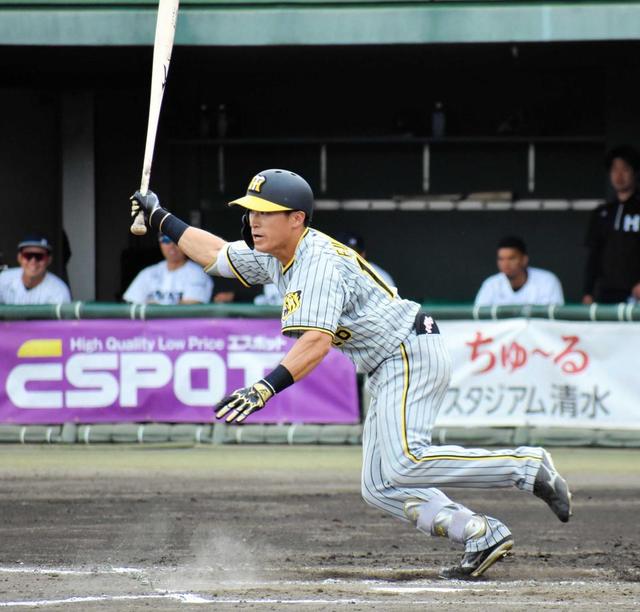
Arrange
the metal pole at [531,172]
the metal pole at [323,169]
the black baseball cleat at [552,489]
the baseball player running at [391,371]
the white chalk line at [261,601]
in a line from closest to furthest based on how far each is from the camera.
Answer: the white chalk line at [261,601] < the baseball player running at [391,371] < the black baseball cleat at [552,489] < the metal pole at [531,172] < the metal pole at [323,169]

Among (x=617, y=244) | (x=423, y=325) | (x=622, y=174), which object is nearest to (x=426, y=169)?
(x=617, y=244)

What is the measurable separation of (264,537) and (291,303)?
6.45 feet

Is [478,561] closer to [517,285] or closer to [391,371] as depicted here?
[391,371]

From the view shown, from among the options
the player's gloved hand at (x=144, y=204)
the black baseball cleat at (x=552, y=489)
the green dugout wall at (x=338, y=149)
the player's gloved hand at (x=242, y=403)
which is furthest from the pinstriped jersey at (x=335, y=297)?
the green dugout wall at (x=338, y=149)

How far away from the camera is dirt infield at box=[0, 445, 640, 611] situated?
16.9 ft

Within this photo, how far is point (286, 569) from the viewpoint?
5.73 metres

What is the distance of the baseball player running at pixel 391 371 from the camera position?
16.7ft

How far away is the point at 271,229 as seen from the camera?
16.7 ft

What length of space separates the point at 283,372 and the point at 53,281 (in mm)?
5751

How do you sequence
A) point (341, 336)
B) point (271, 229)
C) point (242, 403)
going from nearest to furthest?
point (242, 403), point (271, 229), point (341, 336)

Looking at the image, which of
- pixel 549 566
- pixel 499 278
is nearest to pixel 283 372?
pixel 549 566

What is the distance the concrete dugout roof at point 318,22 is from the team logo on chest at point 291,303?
5.41 m

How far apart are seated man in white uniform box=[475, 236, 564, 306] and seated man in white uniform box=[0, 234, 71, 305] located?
10.1 ft

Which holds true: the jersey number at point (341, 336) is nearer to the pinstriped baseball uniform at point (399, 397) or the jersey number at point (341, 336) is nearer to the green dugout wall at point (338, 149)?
the pinstriped baseball uniform at point (399, 397)
